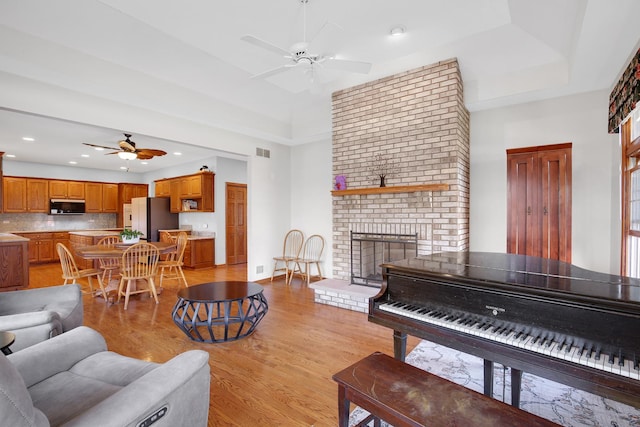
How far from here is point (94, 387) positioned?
4.89 feet

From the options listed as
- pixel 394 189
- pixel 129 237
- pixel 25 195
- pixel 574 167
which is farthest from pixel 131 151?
pixel 574 167

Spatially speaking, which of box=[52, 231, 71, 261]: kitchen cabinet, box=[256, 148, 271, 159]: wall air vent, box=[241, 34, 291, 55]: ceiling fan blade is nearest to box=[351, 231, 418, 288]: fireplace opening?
box=[256, 148, 271, 159]: wall air vent


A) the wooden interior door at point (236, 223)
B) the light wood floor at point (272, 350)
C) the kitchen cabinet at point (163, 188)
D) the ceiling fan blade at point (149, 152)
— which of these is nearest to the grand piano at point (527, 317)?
the light wood floor at point (272, 350)

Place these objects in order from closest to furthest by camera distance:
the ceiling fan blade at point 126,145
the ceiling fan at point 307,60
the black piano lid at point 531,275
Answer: the black piano lid at point 531,275
the ceiling fan at point 307,60
the ceiling fan blade at point 126,145

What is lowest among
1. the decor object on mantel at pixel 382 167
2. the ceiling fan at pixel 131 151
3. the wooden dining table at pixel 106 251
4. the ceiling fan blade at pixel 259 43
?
the wooden dining table at pixel 106 251

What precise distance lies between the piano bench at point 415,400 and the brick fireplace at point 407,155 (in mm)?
2524

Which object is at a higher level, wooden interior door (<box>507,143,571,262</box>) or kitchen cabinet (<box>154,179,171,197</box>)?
kitchen cabinet (<box>154,179,171,197</box>)

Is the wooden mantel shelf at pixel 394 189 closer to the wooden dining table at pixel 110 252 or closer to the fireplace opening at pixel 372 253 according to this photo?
the fireplace opening at pixel 372 253

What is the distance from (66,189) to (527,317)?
10392mm

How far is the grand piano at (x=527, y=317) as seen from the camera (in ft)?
4.00

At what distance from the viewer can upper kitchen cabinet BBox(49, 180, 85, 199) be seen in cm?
804

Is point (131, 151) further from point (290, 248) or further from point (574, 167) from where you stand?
point (574, 167)

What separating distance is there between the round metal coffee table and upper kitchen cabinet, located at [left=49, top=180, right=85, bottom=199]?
24.2 feet

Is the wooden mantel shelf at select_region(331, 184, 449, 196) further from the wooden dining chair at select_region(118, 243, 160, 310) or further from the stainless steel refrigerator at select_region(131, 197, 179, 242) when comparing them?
the stainless steel refrigerator at select_region(131, 197, 179, 242)
